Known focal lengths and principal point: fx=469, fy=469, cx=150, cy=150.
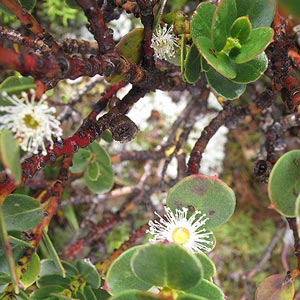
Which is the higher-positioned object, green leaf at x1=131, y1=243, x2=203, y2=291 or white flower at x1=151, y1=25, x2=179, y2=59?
white flower at x1=151, y1=25, x2=179, y2=59

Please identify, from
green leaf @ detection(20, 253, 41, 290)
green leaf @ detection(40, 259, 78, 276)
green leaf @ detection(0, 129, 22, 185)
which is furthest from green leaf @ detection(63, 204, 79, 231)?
green leaf @ detection(0, 129, 22, 185)

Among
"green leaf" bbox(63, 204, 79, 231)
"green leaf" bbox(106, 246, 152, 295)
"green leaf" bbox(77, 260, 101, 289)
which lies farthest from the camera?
"green leaf" bbox(63, 204, 79, 231)

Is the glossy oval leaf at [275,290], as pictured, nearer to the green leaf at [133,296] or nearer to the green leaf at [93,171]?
the green leaf at [133,296]

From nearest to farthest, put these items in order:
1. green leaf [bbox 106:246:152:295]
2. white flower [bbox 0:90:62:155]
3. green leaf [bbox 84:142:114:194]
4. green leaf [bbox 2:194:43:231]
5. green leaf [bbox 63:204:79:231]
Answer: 1. white flower [bbox 0:90:62:155]
2. green leaf [bbox 106:246:152:295]
3. green leaf [bbox 2:194:43:231]
4. green leaf [bbox 84:142:114:194]
5. green leaf [bbox 63:204:79:231]

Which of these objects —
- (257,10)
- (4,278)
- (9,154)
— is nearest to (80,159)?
(4,278)

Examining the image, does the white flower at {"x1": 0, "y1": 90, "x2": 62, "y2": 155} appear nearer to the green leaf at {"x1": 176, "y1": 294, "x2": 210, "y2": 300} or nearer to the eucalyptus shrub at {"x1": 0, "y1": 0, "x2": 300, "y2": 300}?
the eucalyptus shrub at {"x1": 0, "y1": 0, "x2": 300, "y2": 300}

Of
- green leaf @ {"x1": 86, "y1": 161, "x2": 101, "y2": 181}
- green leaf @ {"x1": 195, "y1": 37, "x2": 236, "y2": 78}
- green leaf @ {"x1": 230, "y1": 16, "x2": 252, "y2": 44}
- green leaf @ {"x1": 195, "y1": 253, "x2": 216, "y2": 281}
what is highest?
green leaf @ {"x1": 230, "y1": 16, "x2": 252, "y2": 44}

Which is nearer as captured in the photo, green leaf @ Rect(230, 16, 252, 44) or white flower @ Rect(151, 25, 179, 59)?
green leaf @ Rect(230, 16, 252, 44)
